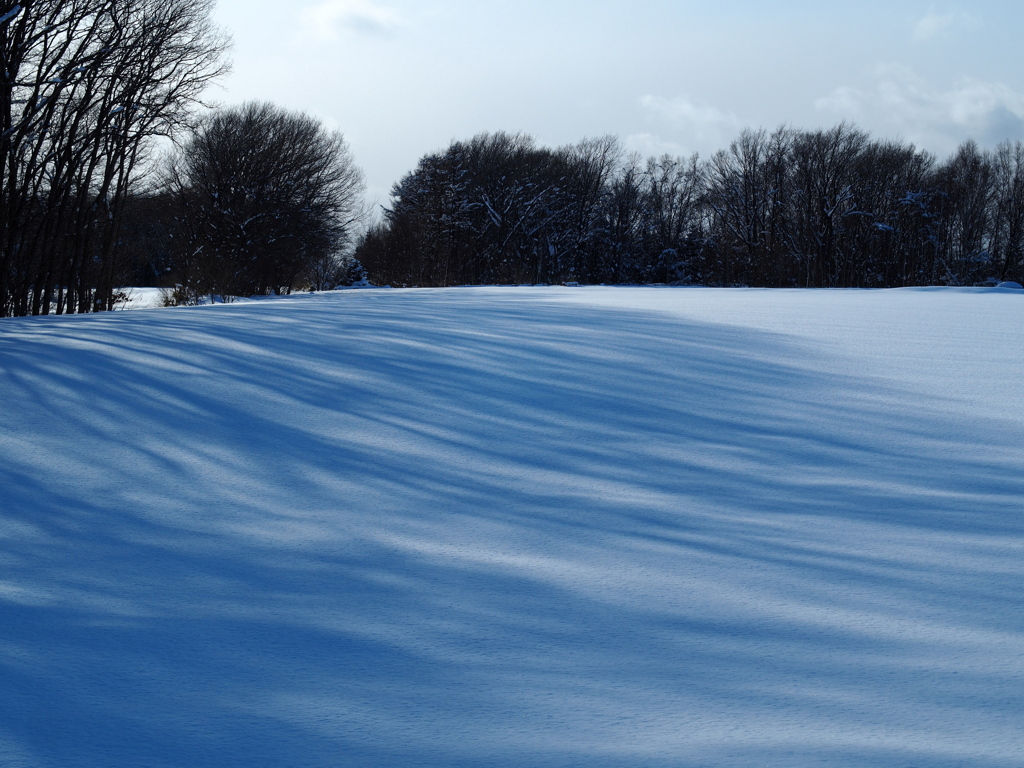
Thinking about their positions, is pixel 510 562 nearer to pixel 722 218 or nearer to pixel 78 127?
pixel 78 127

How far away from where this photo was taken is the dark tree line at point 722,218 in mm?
31062

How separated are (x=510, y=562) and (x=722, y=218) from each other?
3570 centimetres

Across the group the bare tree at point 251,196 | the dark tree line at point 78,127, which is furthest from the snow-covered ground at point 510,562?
the bare tree at point 251,196

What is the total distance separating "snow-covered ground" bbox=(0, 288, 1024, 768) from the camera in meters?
1.53

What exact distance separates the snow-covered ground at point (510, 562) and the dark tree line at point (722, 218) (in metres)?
22.2

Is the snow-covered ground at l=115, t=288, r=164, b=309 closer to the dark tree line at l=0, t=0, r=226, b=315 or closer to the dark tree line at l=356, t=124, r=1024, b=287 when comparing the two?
the dark tree line at l=0, t=0, r=226, b=315

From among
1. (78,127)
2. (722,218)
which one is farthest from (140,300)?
(722,218)

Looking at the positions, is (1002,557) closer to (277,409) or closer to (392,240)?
(277,409)

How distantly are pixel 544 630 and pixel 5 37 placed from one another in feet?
37.6

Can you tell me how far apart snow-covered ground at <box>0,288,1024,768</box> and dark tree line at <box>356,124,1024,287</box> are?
22209mm

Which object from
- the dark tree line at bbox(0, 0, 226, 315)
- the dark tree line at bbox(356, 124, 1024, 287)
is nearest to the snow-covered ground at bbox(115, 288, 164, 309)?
the dark tree line at bbox(0, 0, 226, 315)

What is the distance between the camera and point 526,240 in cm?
3544

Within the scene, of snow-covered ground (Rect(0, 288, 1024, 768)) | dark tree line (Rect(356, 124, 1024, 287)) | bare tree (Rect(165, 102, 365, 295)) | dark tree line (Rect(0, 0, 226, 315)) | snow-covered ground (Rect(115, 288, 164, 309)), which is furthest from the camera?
dark tree line (Rect(356, 124, 1024, 287))

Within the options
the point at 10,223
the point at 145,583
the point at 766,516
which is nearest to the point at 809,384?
the point at 766,516
